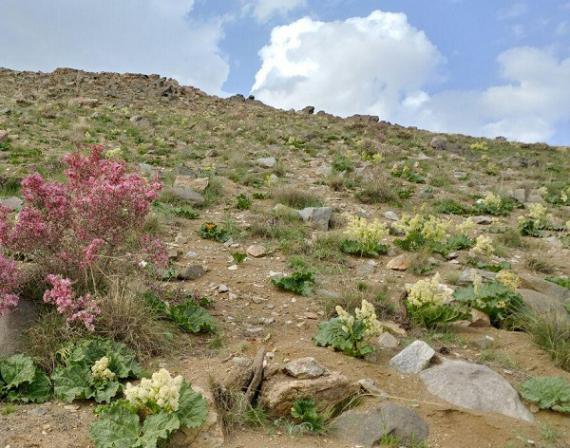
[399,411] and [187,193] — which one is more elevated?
[187,193]

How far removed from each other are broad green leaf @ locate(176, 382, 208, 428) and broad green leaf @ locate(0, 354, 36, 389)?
3.45 ft

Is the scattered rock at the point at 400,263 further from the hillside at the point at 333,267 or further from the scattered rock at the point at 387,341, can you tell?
the scattered rock at the point at 387,341

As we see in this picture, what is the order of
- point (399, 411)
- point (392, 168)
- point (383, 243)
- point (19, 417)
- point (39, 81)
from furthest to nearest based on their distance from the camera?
point (39, 81)
point (392, 168)
point (383, 243)
point (399, 411)
point (19, 417)

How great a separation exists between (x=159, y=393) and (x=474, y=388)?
2225 millimetres

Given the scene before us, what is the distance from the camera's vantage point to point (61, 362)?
12.4 feet

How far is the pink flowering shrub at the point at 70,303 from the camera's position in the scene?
372 centimetres

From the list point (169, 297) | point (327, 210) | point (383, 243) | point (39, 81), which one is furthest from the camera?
point (39, 81)

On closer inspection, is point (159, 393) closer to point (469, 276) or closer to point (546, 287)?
point (469, 276)

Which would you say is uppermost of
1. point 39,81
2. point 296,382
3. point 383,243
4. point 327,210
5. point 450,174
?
point 39,81

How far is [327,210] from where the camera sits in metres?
8.14

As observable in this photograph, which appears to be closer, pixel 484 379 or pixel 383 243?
pixel 484 379

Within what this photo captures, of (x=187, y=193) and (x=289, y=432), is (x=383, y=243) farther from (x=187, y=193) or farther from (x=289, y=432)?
(x=289, y=432)

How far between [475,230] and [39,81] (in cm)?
2072

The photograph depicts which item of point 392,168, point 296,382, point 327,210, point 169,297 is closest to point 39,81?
point 392,168
